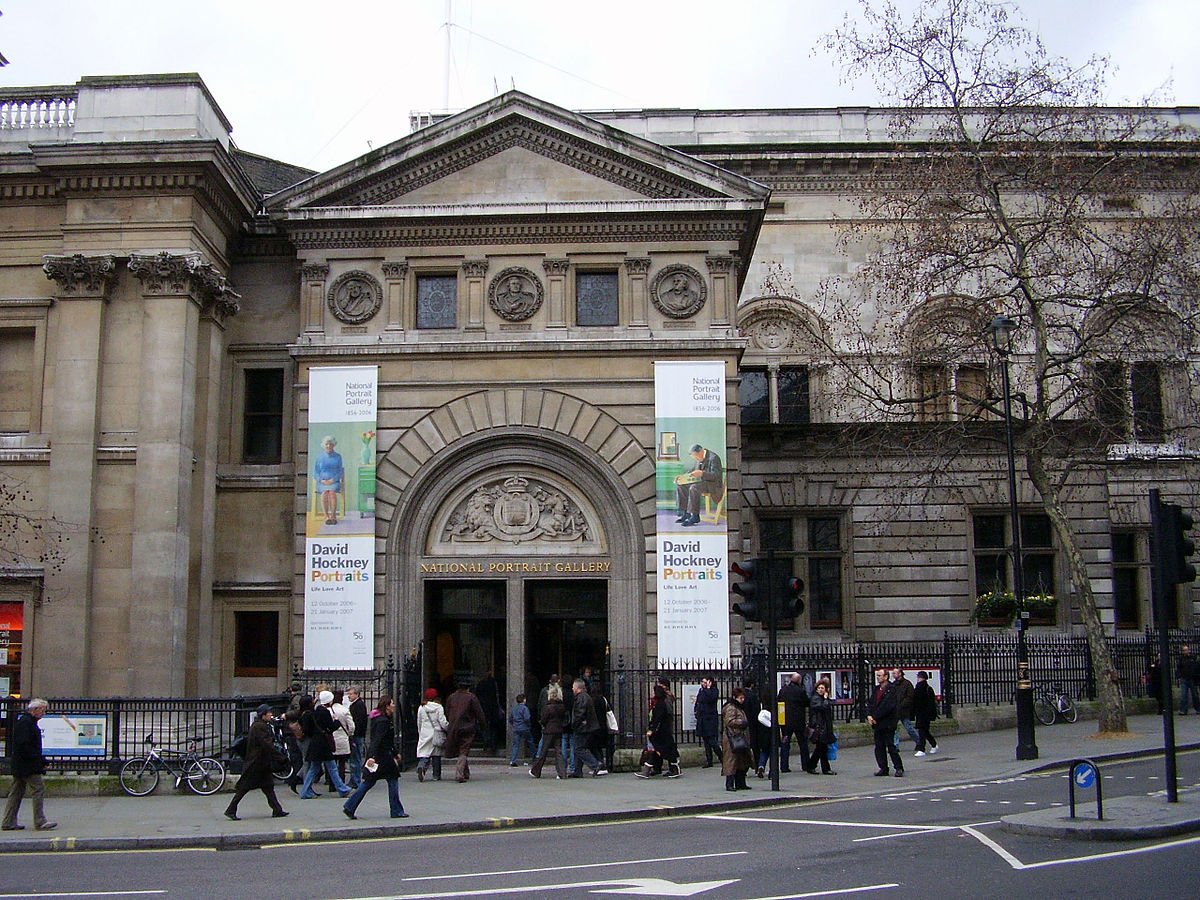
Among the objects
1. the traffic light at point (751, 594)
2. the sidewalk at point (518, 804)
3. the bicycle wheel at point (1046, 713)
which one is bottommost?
the sidewalk at point (518, 804)

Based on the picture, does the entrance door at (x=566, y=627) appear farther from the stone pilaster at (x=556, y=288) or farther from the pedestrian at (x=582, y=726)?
the stone pilaster at (x=556, y=288)

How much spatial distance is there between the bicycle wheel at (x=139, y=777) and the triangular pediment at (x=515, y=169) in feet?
40.3

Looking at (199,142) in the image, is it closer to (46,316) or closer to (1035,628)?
(46,316)

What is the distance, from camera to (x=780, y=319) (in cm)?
3812

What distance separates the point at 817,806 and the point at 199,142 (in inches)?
724

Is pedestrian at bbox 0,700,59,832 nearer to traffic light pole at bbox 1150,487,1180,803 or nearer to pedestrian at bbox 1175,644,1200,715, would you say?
traffic light pole at bbox 1150,487,1180,803

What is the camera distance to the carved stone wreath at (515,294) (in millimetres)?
27188

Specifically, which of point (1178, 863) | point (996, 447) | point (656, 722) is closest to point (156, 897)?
point (1178, 863)

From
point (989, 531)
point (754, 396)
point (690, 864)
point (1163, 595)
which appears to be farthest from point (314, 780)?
point (989, 531)

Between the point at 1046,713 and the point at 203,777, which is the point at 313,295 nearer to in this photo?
the point at 203,777

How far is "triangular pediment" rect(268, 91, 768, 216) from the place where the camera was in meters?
26.9

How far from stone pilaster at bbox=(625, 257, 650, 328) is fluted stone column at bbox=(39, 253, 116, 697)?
36.7ft

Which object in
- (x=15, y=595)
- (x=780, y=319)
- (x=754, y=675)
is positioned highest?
(x=780, y=319)

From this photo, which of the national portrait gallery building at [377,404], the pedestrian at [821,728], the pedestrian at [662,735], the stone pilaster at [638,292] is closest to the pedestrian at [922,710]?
the pedestrian at [821,728]
